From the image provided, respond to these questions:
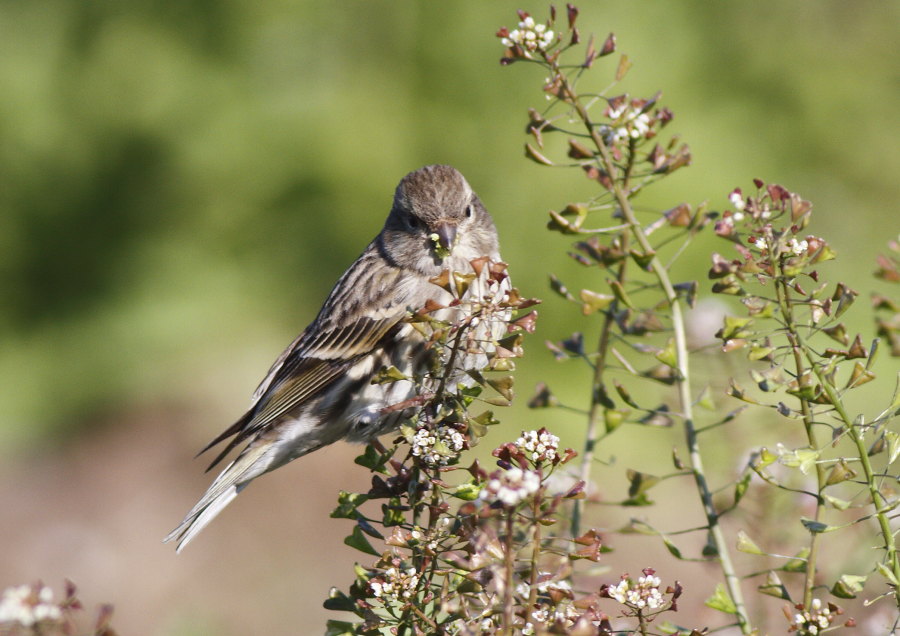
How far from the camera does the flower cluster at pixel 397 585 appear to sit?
115cm

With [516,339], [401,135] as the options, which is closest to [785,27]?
[401,135]

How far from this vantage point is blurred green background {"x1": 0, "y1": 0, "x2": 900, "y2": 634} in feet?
14.8

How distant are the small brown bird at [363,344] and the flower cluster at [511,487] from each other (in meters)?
1.51

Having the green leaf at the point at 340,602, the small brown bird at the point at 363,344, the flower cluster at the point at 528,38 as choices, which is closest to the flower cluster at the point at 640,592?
the green leaf at the point at 340,602

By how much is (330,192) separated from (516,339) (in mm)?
3546

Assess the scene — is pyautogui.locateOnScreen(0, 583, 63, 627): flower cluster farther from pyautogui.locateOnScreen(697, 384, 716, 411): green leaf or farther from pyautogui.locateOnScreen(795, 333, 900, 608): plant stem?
pyautogui.locateOnScreen(697, 384, 716, 411): green leaf

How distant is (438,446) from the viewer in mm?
1288

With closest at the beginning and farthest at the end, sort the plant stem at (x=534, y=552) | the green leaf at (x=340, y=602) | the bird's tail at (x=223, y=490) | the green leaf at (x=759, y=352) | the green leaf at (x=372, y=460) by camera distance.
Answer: the plant stem at (x=534, y=552)
the green leaf at (x=759, y=352)
the green leaf at (x=340, y=602)
the green leaf at (x=372, y=460)
the bird's tail at (x=223, y=490)

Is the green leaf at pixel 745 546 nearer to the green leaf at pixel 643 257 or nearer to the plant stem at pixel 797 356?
the plant stem at pixel 797 356

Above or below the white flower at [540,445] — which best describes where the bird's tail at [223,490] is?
above

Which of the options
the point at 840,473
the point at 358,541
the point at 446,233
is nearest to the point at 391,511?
the point at 358,541

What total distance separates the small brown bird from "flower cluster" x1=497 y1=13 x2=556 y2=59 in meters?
1.19

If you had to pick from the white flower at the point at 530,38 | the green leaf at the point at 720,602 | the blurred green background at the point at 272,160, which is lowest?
the green leaf at the point at 720,602

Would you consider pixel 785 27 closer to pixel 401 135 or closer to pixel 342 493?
pixel 401 135
